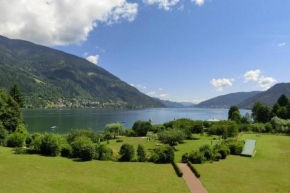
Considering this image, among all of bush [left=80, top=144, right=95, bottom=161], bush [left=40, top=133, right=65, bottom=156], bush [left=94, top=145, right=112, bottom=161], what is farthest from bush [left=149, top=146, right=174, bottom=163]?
bush [left=40, top=133, right=65, bottom=156]

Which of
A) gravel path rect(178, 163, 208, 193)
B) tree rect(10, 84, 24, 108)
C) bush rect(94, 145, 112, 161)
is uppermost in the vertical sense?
tree rect(10, 84, 24, 108)

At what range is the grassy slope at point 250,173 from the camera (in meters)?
25.8

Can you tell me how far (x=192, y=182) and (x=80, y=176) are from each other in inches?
514

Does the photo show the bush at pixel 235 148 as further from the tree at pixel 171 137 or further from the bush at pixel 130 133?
the bush at pixel 130 133

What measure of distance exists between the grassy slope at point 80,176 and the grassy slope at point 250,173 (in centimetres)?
462

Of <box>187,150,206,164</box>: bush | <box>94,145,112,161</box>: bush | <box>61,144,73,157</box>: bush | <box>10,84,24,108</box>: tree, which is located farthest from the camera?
<box>10,84,24,108</box>: tree

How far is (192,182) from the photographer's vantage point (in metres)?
27.1

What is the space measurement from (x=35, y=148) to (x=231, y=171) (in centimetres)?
3033

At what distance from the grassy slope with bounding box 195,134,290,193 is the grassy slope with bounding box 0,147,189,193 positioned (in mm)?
4620

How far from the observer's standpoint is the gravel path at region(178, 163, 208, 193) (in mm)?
24356

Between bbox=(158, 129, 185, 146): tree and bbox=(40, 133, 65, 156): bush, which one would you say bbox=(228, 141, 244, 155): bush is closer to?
bbox=(158, 129, 185, 146): tree

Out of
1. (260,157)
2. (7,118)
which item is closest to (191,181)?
(260,157)

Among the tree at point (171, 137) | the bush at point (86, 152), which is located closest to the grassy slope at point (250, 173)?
the bush at point (86, 152)

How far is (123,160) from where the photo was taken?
124 feet
